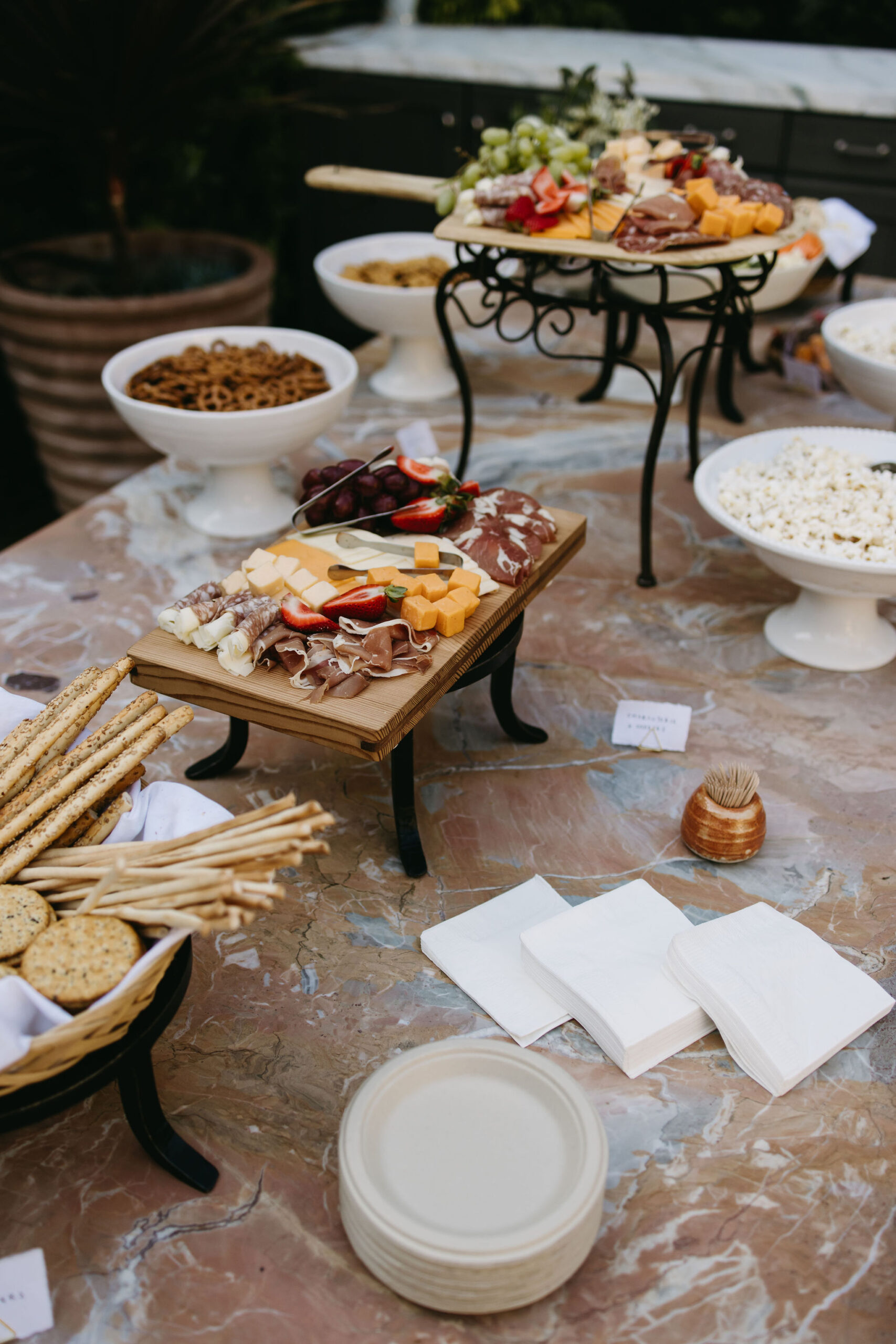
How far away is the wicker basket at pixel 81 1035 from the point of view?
78cm

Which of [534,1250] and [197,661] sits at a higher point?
[197,661]

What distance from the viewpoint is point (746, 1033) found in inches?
42.7

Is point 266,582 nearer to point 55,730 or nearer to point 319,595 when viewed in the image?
point 319,595

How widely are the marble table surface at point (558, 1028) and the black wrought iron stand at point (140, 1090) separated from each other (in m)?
0.03

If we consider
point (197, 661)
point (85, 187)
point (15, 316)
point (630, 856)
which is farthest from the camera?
point (85, 187)

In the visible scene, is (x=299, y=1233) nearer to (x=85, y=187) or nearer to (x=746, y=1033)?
(x=746, y=1033)

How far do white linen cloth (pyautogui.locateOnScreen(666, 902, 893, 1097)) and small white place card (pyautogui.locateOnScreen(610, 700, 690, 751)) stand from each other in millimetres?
477

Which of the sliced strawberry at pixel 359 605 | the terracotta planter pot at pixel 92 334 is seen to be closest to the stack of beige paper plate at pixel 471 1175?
the sliced strawberry at pixel 359 605

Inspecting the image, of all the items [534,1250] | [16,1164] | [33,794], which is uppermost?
[33,794]

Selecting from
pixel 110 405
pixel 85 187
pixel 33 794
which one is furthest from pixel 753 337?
pixel 33 794

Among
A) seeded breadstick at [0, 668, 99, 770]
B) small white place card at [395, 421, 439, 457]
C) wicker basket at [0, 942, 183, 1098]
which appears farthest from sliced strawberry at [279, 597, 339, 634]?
small white place card at [395, 421, 439, 457]

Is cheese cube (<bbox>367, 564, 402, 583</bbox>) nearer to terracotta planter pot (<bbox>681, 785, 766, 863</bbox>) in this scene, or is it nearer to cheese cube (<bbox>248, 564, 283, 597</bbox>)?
cheese cube (<bbox>248, 564, 283, 597</bbox>)

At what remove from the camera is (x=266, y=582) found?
1.37 meters

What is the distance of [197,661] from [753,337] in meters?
2.34
